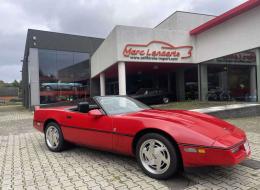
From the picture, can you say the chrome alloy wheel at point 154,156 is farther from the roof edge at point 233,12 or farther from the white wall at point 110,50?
the white wall at point 110,50

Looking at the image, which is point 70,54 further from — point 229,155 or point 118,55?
point 229,155

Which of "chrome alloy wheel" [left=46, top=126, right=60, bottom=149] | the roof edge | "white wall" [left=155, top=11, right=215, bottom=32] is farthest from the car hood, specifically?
"white wall" [left=155, top=11, right=215, bottom=32]

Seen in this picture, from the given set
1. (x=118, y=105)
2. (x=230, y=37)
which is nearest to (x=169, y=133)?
(x=118, y=105)

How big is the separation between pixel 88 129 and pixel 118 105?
28.0 inches

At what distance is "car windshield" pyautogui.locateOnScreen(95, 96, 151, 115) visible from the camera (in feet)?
12.6

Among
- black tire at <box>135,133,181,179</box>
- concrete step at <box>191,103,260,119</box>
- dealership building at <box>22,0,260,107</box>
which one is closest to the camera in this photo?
black tire at <box>135,133,181,179</box>

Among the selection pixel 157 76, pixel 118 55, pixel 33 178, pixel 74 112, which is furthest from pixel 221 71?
pixel 33 178

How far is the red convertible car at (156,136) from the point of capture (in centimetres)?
263

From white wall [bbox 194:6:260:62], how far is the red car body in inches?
362

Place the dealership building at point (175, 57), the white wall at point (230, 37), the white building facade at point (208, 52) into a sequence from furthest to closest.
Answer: the dealership building at point (175, 57), the white building facade at point (208, 52), the white wall at point (230, 37)

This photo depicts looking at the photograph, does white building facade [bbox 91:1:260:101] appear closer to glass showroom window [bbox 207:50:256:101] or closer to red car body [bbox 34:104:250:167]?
glass showroom window [bbox 207:50:256:101]

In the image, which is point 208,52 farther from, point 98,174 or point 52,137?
point 98,174

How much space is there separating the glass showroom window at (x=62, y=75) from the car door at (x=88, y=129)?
17.6 meters

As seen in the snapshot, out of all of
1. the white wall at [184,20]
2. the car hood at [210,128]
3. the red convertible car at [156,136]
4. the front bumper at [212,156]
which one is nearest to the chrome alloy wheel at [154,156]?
the red convertible car at [156,136]
